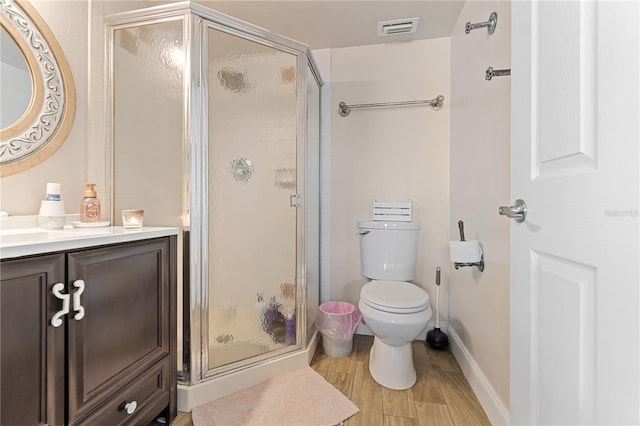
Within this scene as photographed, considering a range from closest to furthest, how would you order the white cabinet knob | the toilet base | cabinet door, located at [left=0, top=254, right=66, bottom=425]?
cabinet door, located at [left=0, top=254, right=66, bottom=425]
the white cabinet knob
the toilet base

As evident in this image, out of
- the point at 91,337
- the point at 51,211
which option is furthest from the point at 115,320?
the point at 51,211

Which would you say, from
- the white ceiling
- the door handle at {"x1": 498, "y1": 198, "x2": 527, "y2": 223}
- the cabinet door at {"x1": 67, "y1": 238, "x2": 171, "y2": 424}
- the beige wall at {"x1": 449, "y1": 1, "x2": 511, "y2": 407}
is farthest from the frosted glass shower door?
the door handle at {"x1": 498, "y1": 198, "x2": 527, "y2": 223}

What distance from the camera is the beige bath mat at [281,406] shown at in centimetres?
129

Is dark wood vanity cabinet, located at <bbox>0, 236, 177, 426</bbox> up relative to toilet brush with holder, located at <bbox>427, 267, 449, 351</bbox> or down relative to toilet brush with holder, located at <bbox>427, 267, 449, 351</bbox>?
up

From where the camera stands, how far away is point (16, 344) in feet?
2.34

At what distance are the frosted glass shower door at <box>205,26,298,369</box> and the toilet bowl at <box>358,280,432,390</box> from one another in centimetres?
48

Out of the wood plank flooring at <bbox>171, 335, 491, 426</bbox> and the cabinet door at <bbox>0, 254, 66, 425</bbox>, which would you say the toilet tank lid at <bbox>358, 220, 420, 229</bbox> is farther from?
the cabinet door at <bbox>0, 254, 66, 425</bbox>

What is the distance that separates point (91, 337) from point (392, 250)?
1.59 m

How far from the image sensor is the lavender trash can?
1855 mm

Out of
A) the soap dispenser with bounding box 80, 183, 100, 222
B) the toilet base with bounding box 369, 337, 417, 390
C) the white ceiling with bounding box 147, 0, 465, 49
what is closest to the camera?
the soap dispenser with bounding box 80, 183, 100, 222

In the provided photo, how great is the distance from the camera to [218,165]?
147 centimetres

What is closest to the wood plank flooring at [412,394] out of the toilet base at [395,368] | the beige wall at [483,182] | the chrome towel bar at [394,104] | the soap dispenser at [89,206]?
the toilet base at [395,368]

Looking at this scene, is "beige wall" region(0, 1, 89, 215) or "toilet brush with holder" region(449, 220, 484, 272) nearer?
"beige wall" region(0, 1, 89, 215)

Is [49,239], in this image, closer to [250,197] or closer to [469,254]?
[250,197]
